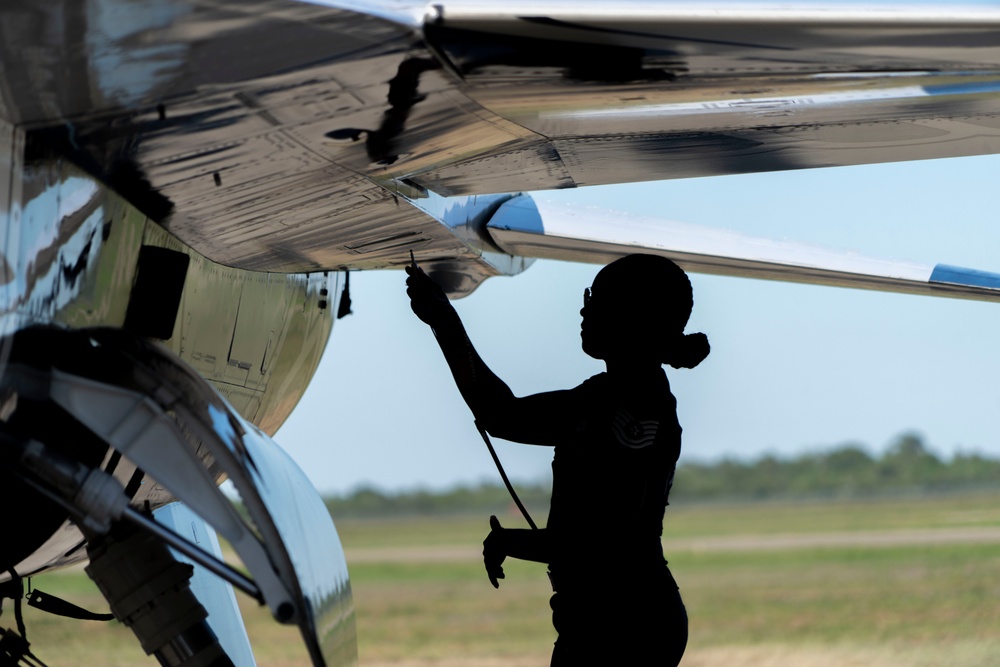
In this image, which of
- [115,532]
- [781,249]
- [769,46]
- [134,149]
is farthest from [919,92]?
[781,249]

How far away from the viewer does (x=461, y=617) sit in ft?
83.8

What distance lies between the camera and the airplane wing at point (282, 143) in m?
2.35

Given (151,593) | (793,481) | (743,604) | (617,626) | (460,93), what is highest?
(460,93)

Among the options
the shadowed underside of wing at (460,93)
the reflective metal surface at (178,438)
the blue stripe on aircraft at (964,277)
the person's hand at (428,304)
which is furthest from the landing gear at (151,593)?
the blue stripe on aircraft at (964,277)

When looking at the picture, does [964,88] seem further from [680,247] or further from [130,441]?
[680,247]

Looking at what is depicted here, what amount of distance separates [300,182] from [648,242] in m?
2.71

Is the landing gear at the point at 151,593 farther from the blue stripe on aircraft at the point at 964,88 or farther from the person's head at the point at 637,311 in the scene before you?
the blue stripe on aircraft at the point at 964,88

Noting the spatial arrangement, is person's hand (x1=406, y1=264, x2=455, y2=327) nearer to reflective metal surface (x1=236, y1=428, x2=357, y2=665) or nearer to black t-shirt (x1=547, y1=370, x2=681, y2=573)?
black t-shirt (x1=547, y1=370, x2=681, y2=573)

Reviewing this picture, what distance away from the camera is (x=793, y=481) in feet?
249

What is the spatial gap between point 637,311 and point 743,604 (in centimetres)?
2428

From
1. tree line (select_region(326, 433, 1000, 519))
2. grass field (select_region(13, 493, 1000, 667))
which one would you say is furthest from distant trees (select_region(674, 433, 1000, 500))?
grass field (select_region(13, 493, 1000, 667))

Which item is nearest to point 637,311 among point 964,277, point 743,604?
point 964,277

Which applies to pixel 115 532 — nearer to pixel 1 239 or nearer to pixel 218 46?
pixel 1 239

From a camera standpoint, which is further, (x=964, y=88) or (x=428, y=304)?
(x=428, y=304)
